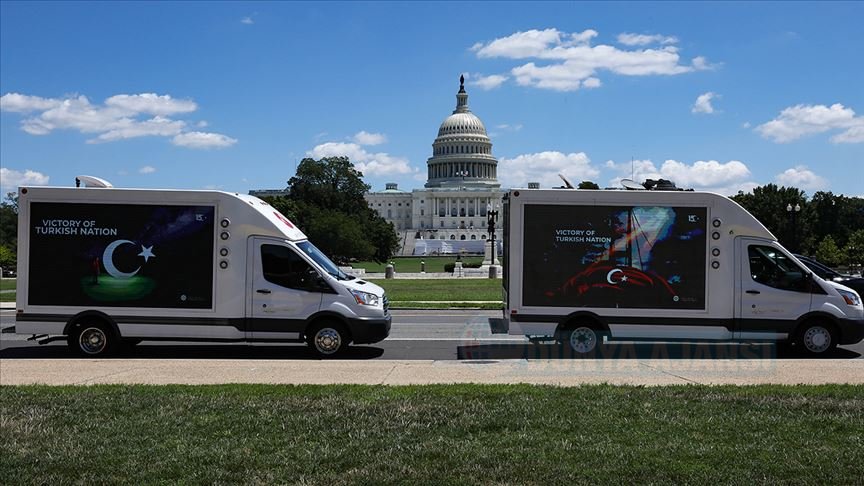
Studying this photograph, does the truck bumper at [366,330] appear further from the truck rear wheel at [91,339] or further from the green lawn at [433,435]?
the truck rear wheel at [91,339]

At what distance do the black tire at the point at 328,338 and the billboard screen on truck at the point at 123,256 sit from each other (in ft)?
6.11

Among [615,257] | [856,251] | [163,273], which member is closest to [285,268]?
[163,273]

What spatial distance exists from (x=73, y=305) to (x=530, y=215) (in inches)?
298

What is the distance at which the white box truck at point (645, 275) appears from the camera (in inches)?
508

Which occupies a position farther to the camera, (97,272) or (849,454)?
(97,272)

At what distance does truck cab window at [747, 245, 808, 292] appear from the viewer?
13.1m

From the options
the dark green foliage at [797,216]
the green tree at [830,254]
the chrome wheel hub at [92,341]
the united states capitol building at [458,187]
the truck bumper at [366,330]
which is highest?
the united states capitol building at [458,187]

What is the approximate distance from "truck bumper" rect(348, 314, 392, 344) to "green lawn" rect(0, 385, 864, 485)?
12.5 feet

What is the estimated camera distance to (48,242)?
513 inches

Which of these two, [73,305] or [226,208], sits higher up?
[226,208]

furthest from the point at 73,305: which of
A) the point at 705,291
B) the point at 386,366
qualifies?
the point at 705,291

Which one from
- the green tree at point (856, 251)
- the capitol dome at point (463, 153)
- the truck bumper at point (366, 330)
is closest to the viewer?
the truck bumper at point (366, 330)

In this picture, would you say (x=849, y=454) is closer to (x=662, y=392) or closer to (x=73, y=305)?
(x=662, y=392)

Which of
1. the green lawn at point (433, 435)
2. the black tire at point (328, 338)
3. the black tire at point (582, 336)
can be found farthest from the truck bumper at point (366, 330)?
the green lawn at point (433, 435)
